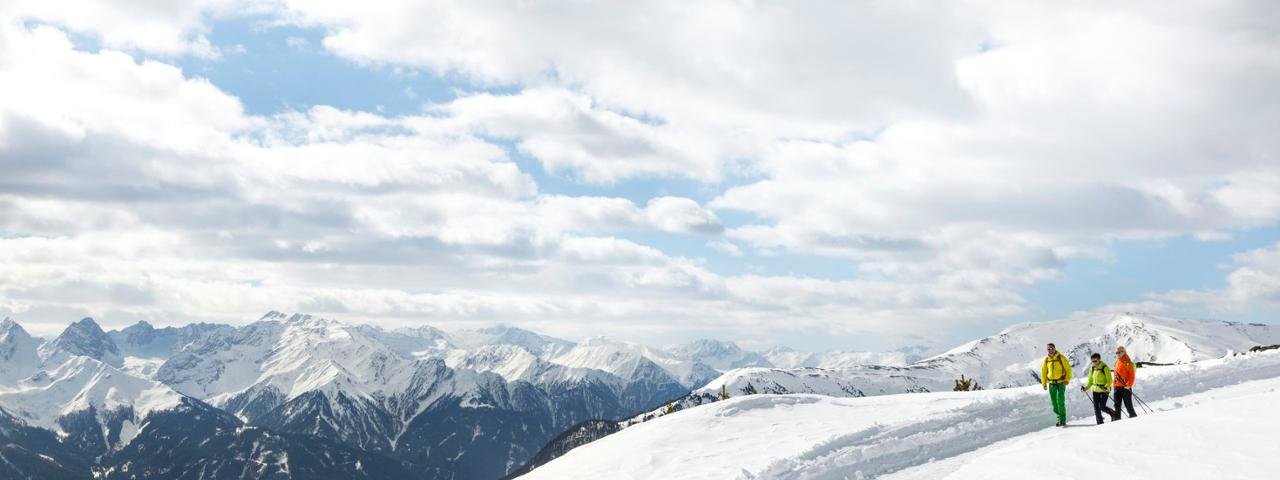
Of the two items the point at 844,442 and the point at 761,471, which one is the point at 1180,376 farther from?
the point at 761,471

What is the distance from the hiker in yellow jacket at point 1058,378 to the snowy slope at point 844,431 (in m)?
0.68

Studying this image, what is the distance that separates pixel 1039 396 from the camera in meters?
28.2

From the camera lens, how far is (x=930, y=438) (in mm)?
23156

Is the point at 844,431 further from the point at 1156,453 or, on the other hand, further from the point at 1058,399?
the point at 1156,453

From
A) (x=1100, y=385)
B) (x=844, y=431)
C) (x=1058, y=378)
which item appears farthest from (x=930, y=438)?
(x=1100, y=385)

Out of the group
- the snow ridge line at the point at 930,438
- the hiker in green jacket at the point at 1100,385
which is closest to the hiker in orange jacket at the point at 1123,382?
the hiker in green jacket at the point at 1100,385

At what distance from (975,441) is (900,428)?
79.9 inches

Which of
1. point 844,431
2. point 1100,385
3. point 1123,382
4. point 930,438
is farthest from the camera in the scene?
point 844,431

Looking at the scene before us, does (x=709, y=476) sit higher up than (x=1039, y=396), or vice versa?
(x=1039, y=396)

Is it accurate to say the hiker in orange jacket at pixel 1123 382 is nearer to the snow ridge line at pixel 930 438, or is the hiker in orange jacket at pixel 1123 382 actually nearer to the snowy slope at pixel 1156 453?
the snow ridge line at pixel 930 438

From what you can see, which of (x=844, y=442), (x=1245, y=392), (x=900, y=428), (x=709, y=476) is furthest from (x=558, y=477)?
(x=1245, y=392)

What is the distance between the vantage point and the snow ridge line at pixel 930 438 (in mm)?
20750

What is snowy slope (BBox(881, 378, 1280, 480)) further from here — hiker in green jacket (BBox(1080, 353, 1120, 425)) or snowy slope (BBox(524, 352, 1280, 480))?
hiker in green jacket (BBox(1080, 353, 1120, 425))

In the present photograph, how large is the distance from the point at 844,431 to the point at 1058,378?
6346mm
